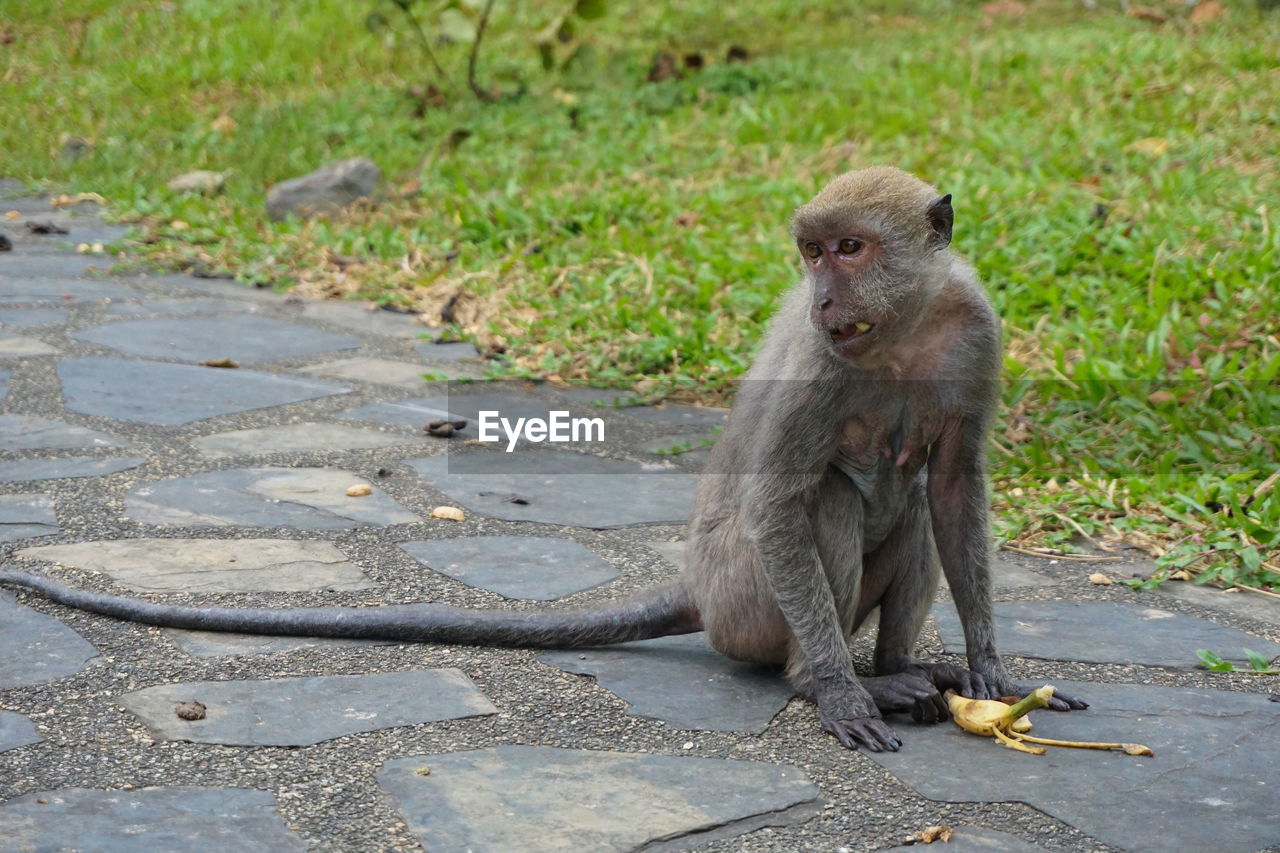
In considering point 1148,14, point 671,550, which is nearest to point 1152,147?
point 1148,14

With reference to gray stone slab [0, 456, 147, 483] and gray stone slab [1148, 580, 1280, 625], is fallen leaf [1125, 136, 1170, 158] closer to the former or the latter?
gray stone slab [1148, 580, 1280, 625]

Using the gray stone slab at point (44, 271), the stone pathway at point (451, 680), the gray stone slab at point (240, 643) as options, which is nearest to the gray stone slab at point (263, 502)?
the stone pathway at point (451, 680)

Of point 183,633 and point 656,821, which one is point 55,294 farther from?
point 656,821

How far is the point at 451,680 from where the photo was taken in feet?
10.3

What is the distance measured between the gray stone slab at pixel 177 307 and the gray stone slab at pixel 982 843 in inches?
183

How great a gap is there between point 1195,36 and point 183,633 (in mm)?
8621

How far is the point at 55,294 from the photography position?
6.28 meters

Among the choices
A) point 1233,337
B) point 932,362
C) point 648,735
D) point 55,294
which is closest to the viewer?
point 648,735

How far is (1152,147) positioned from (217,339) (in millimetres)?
4881

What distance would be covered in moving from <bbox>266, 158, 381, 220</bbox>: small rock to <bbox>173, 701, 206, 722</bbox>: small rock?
17.5ft

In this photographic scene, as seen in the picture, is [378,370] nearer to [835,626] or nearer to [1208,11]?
[835,626]

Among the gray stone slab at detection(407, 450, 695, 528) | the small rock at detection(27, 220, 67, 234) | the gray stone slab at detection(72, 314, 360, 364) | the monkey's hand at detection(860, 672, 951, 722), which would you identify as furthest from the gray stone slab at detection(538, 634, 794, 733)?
the small rock at detection(27, 220, 67, 234)

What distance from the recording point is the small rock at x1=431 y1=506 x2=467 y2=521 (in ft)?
13.8

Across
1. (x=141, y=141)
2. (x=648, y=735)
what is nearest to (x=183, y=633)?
(x=648, y=735)
